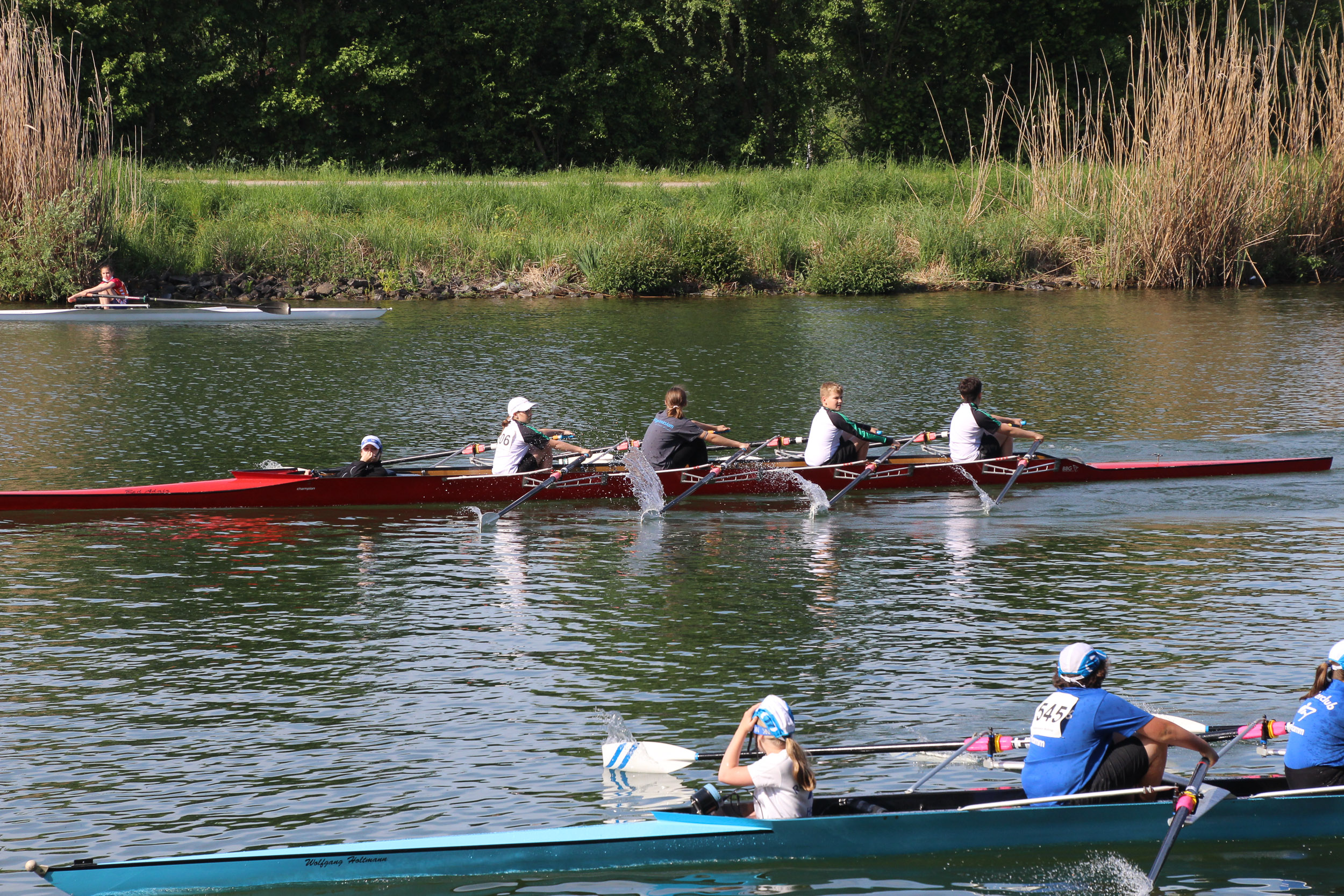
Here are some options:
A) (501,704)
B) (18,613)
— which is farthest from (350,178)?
(501,704)

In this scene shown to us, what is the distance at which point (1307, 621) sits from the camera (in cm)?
1059

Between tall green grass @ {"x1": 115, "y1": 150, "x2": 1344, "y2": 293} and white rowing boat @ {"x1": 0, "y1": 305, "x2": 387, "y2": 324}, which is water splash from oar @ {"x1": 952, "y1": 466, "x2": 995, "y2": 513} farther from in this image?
tall green grass @ {"x1": 115, "y1": 150, "x2": 1344, "y2": 293}

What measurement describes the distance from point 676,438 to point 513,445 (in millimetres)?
1793

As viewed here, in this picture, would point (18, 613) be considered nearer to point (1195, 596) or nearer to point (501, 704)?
point (501, 704)

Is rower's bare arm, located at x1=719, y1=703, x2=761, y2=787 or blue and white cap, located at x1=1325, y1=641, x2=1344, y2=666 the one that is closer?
blue and white cap, located at x1=1325, y1=641, x2=1344, y2=666

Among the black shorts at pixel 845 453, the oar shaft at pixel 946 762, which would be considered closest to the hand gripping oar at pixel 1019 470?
the black shorts at pixel 845 453

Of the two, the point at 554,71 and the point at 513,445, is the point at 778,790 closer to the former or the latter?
the point at 513,445

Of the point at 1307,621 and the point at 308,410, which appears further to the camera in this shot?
the point at 308,410

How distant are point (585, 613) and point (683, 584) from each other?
1.19 m

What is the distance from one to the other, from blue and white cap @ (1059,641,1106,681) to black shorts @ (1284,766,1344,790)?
4.08 feet

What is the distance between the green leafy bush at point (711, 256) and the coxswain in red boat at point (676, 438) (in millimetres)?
20411

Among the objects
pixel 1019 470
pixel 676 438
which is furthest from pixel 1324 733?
pixel 676 438

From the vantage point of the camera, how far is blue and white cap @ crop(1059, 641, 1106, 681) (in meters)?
6.86

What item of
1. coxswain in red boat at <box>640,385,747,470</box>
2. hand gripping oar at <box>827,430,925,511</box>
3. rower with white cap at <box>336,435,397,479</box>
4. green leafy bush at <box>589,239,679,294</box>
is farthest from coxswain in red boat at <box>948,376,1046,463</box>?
green leafy bush at <box>589,239,679,294</box>
